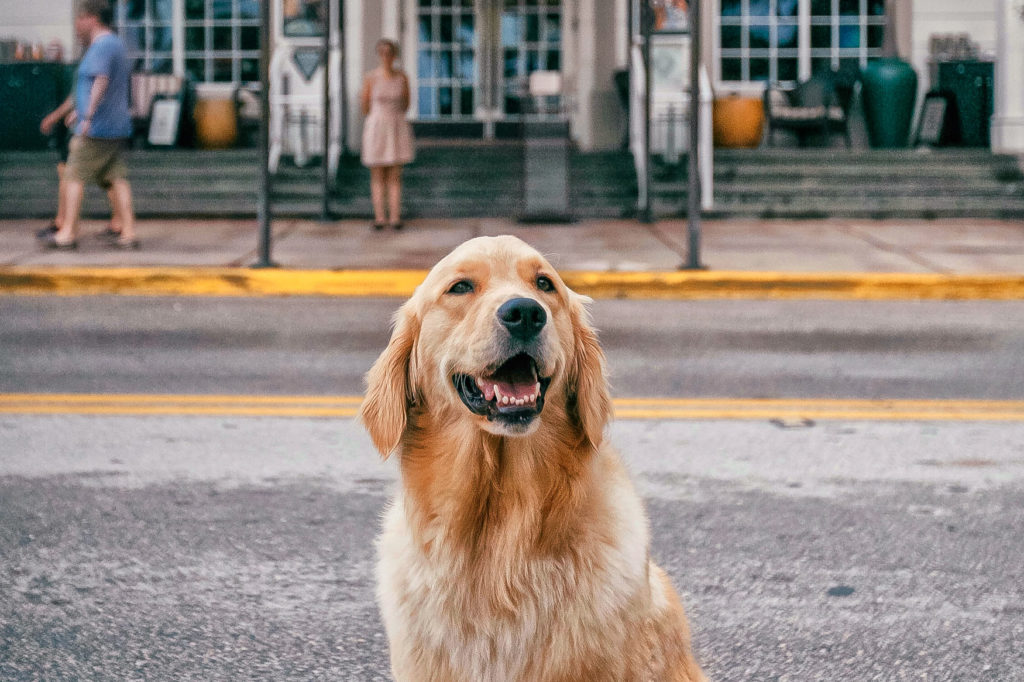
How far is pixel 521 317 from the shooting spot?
9.70ft

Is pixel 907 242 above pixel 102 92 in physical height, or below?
below

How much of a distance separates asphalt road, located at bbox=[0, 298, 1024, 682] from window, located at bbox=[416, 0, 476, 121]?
505 inches

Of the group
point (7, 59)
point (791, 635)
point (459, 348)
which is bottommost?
point (791, 635)

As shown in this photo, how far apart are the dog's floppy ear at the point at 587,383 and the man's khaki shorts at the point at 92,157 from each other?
1058 cm

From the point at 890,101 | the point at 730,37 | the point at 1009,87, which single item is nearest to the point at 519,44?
the point at 730,37

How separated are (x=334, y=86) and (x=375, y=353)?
34.0 ft

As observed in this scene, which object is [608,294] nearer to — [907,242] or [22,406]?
[907,242]

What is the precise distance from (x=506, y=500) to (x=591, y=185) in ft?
47.2

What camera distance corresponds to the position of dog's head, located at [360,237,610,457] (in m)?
2.98

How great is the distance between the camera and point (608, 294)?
472 inches

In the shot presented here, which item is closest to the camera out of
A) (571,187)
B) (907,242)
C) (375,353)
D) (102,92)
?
(375,353)

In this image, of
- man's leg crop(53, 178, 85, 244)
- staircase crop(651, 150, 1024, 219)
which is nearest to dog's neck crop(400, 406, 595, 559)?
man's leg crop(53, 178, 85, 244)

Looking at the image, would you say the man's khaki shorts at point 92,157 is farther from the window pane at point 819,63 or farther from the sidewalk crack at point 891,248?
the window pane at point 819,63

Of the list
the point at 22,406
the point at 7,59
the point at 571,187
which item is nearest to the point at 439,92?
the point at 571,187
